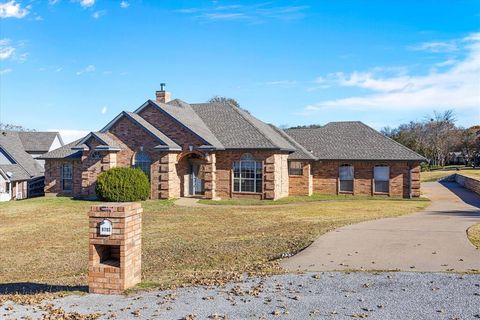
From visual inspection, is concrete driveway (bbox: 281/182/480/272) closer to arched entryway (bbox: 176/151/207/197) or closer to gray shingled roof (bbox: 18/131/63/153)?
arched entryway (bbox: 176/151/207/197)

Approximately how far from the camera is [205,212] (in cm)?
2228

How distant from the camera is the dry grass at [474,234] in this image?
12675 millimetres

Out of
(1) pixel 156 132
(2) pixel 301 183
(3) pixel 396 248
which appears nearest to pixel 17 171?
(1) pixel 156 132

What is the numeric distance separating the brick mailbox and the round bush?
721 inches

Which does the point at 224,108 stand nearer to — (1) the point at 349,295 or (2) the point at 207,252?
(2) the point at 207,252

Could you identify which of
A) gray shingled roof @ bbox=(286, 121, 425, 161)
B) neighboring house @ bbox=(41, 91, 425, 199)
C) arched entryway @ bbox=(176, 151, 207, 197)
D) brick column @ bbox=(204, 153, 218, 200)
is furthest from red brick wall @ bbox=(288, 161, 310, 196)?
arched entryway @ bbox=(176, 151, 207, 197)

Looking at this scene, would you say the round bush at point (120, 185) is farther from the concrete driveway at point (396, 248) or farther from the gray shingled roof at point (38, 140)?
the gray shingled roof at point (38, 140)

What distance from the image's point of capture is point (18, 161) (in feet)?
127

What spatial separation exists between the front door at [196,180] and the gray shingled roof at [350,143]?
8181 mm

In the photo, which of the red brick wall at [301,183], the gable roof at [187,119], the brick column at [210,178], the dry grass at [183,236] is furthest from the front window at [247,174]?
the red brick wall at [301,183]

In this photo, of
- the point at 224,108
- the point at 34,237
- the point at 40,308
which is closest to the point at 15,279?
the point at 40,308

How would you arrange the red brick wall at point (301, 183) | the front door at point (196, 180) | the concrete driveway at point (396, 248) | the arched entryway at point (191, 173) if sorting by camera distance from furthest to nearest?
1. the red brick wall at point (301, 183)
2. the front door at point (196, 180)
3. the arched entryway at point (191, 173)
4. the concrete driveway at point (396, 248)

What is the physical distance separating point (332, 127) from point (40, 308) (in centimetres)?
2994

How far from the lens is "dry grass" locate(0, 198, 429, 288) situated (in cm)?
1105
